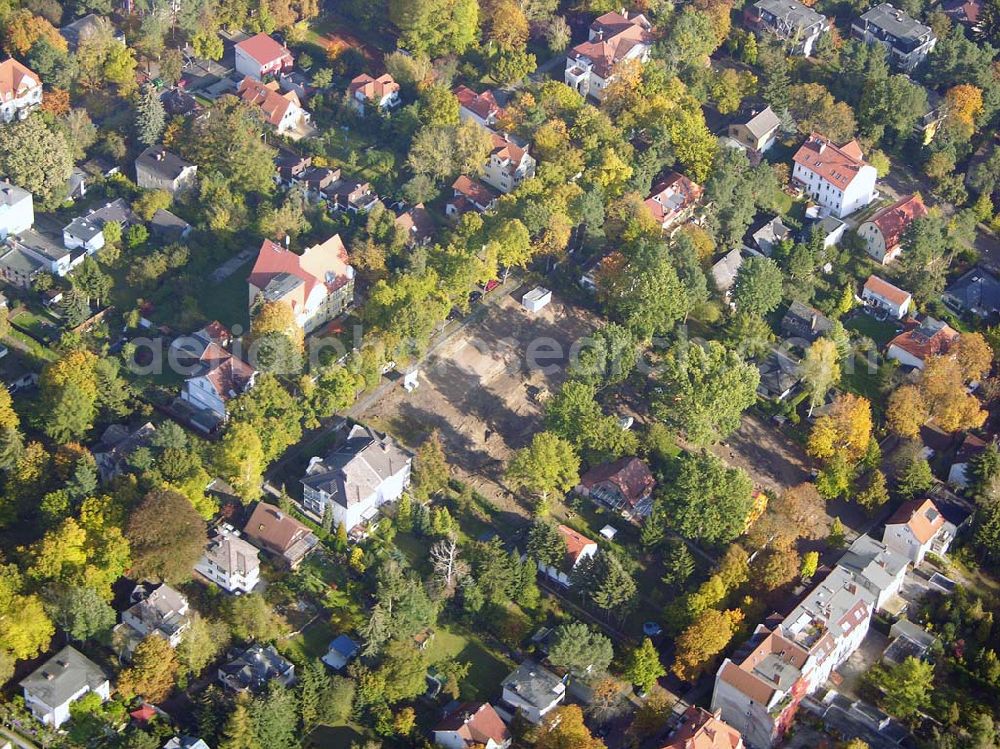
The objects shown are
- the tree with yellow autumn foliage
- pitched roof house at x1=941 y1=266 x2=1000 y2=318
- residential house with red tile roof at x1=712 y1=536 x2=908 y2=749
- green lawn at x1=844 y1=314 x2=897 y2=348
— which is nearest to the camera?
residential house with red tile roof at x1=712 y1=536 x2=908 y2=749

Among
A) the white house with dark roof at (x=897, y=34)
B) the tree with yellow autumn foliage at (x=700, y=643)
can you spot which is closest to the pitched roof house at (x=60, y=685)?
the tree with yellow autumn foliage at (x=700, y=643)

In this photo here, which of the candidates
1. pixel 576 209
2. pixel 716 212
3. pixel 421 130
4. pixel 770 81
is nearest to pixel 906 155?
pixel 770 81

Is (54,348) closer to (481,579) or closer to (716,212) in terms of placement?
(481,579)

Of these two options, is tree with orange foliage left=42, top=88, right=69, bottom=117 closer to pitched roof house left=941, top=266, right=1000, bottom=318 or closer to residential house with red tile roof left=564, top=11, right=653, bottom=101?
residential house with red tile roof left=564, top=11, right=653, bottom=101

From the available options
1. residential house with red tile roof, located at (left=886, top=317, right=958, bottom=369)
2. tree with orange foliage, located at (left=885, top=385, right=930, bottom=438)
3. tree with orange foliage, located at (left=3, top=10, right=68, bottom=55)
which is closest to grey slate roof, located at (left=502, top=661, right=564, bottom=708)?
tree with orange foliage, located at (left=885, top=385, right=930, bottom=438)

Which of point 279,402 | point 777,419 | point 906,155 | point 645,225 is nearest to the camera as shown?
point 279,402

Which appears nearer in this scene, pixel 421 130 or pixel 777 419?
pixel 777 419
